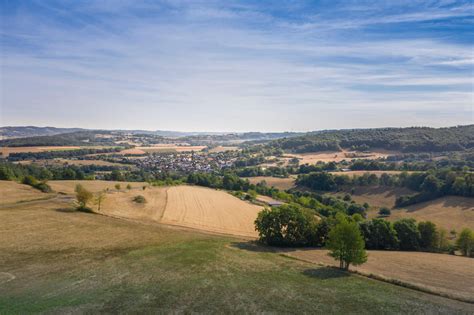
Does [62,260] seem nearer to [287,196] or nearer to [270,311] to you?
[270,311]

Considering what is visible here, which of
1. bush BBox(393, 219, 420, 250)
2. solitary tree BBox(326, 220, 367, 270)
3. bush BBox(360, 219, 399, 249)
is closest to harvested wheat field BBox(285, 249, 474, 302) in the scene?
solitary tree BBox(326, 220, 367, 270)

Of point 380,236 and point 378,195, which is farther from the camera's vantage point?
point 378,195

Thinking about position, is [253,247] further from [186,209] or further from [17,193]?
[17,193]

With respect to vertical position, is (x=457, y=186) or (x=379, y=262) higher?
(x=457, y=186)

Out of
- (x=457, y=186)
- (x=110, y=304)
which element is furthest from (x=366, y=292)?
(x=457, y=186)

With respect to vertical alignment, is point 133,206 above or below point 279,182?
below

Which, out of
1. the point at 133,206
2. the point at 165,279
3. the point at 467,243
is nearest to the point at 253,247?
the point at 165,279

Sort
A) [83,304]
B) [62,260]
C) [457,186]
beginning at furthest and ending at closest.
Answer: [457,186]
[62,260]
[83,304]
